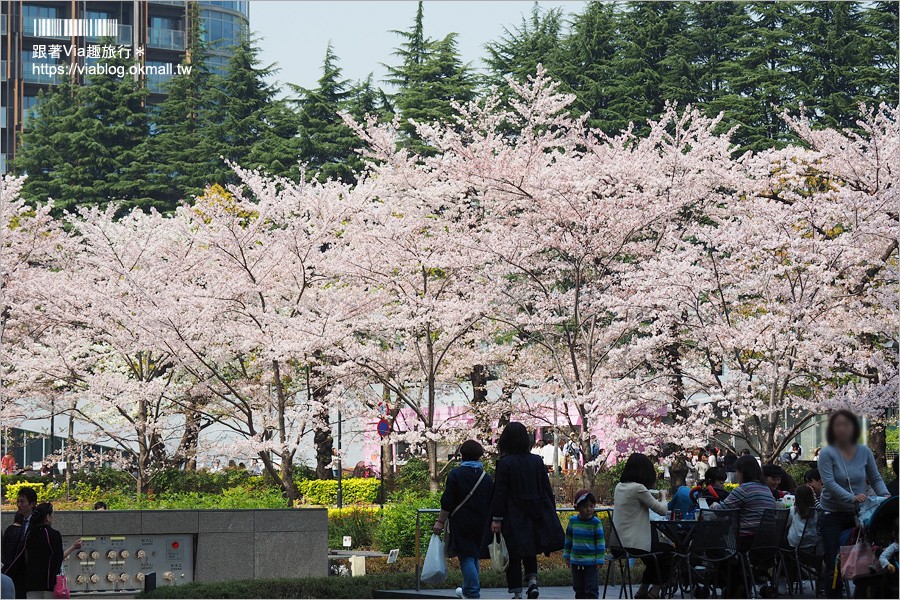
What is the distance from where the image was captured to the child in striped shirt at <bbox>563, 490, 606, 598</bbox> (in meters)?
8.26

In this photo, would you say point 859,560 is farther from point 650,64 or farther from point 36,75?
point 36,75

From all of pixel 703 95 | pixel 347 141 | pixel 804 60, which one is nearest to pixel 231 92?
pixel 347 141

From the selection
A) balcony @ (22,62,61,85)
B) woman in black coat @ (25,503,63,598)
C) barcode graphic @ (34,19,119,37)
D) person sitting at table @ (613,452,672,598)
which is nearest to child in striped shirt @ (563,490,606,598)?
person sitting at table @ (613,452,672,598)

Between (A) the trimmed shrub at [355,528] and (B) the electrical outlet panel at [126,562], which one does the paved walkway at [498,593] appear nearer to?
(B) the electrical outlet panel at [126,562]

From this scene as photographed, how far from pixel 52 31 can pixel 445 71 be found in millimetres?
28120

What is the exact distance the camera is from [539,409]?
21.6m

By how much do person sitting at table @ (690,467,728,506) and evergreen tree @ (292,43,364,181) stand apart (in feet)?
117

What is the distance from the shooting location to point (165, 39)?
6062cm

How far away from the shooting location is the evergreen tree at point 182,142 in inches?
1891

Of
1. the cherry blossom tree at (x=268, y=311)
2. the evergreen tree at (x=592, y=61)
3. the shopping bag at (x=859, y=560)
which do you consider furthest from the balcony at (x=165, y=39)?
the shopping bag at (x=859, y=560)

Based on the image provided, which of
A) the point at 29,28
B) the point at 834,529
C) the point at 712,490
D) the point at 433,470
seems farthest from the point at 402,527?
the point at 29,28

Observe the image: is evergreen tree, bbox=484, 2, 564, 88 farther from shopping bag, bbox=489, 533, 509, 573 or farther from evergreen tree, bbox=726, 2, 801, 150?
shopping bag, bbox=489, 533, 509, 573

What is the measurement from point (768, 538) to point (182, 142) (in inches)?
1767

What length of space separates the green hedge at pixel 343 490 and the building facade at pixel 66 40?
38.0 meters
